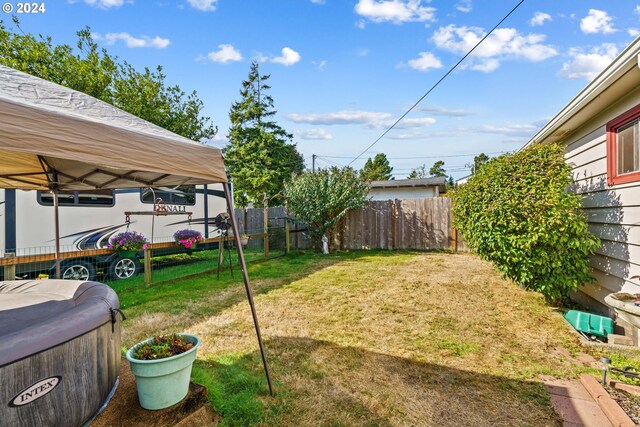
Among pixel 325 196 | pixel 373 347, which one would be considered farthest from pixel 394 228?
pixel 373 347

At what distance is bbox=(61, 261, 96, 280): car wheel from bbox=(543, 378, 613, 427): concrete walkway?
653 cm

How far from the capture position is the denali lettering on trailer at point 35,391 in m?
1.31

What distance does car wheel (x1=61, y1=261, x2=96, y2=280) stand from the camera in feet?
17.7

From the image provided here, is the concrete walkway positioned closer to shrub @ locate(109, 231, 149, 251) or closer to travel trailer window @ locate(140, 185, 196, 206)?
shrub @ locate(109, 231, 149, 251)

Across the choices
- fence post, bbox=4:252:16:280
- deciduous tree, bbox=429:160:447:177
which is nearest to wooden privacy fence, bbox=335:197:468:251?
fence post, bbox=4:252:16:280

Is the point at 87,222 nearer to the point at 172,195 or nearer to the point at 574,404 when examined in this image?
the point at 172,195

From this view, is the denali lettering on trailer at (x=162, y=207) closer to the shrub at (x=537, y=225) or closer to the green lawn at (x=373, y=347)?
the green lawn at (x=373, y=347)

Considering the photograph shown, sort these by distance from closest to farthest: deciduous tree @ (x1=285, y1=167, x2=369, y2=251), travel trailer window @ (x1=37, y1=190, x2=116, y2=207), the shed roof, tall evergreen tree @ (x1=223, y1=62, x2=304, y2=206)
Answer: travel trailer window @ (x1=37, y1=190, x2=116, y2=207)
deciduous tree @ (x1=285, y1=167, x2=369, y2=251)
the shed roof
tall evergreen tree @ (x1=223, y1=62, x2=304, y2=206)

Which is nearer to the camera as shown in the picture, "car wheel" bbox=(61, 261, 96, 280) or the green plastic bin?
the green plastic bin

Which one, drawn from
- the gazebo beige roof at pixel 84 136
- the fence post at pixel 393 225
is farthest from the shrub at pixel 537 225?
the fence post at pixel 393 225

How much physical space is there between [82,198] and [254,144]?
1294 cm

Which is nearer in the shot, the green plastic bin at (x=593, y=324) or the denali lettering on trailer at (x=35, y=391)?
the denali lettering on trailer at (x=35, y=391)

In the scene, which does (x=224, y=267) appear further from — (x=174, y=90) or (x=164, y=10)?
(x=174, y=90)

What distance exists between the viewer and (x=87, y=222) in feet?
19.5
